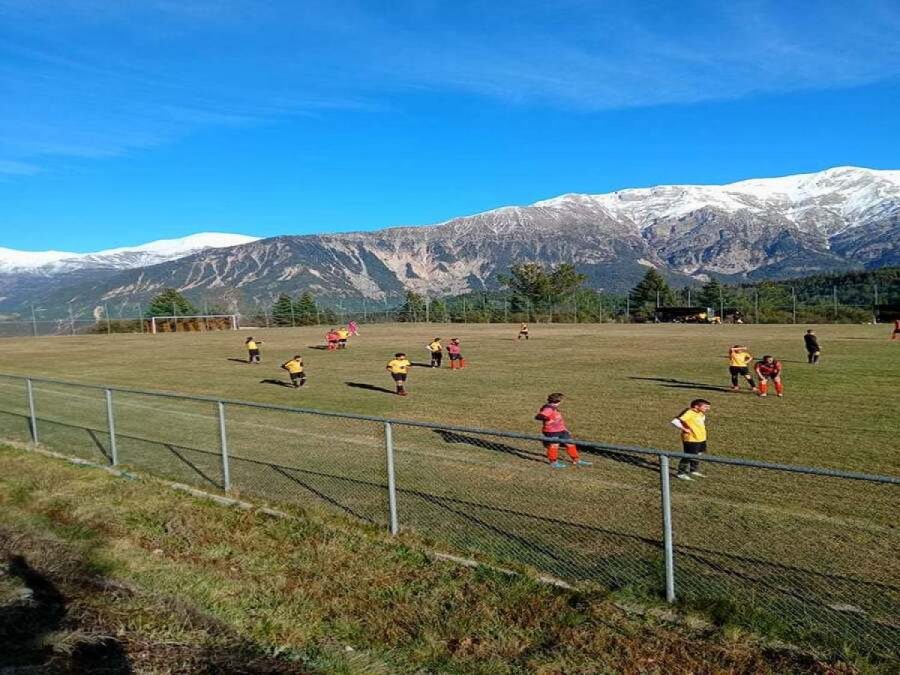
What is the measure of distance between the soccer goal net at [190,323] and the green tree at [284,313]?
21.9ft

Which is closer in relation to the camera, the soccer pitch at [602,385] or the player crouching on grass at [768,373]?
the soccer pitch at [602,385]

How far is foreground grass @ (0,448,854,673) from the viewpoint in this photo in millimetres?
5250

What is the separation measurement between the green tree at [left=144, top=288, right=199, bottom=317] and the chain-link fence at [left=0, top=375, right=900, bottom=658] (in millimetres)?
70548

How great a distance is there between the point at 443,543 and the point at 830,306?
70413 mm

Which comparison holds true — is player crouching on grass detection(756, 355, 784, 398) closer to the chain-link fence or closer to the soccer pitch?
the soccer pitch

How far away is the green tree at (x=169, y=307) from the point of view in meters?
83.1

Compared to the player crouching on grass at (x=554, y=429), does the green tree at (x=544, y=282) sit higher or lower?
higher

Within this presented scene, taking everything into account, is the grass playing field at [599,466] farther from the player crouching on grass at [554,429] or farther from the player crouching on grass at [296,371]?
the player crouching on grass at [296,371]

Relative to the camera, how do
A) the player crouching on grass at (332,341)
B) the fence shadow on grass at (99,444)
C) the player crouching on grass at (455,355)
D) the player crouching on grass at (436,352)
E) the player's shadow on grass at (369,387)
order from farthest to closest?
the player crouching on grass at (332,341)
the player crouching on grass at (436,352)
the player crouching on grass at (455,355)
the player's shadow on grass at (369,387)
the fence shadow on grass at (99,444)

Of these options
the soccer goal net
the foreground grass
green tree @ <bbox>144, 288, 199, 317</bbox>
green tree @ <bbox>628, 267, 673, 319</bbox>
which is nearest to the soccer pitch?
the foreground grass

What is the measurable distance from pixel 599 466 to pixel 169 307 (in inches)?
3204

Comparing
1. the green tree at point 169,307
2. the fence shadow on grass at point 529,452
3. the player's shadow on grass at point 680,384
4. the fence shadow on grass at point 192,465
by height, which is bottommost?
the player's shadow on grass at point 680,384

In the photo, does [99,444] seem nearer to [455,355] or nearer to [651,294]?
[455,355]

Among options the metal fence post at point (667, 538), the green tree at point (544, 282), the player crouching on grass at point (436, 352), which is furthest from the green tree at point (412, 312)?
the metal fence post at point (667, 538)
